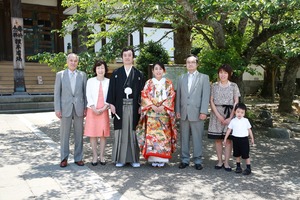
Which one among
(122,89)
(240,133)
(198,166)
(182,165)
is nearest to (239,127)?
(240,133)

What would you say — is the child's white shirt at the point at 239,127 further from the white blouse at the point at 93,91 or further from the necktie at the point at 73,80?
the necktie at the point at 73,80

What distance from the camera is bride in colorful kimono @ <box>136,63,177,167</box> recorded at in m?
5.25

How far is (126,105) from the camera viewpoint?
5.35 m

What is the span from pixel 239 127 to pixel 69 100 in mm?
2804

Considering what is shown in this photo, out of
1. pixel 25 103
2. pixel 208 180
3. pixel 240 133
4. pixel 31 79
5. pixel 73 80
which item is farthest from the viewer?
pixel 31 79

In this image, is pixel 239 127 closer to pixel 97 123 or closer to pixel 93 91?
pixel 97 123

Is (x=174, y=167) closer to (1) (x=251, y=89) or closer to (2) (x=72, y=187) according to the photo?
(2) (x=72, y=187)

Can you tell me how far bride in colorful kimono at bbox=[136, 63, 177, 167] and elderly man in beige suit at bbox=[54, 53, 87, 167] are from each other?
40.8 inches

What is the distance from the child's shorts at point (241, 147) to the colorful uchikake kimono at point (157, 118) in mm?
1089

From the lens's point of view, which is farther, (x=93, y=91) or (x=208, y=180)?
(x=93, y=91)

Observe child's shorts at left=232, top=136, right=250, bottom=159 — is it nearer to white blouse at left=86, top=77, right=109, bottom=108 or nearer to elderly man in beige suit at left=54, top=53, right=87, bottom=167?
white blouse at left=86, top=77, right=109, bottom=108

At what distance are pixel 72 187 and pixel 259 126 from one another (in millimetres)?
6724

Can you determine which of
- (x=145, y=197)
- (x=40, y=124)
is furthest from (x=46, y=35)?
(x=145, y=197)

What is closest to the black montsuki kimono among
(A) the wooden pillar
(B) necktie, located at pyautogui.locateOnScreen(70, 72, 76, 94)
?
(B) necktie, located at pyautogui.locateOnScreen(70, 72, 76, 94)
